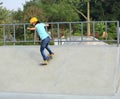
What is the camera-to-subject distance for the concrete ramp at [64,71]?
1148 cm

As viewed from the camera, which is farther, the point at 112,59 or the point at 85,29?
the point at 85,29

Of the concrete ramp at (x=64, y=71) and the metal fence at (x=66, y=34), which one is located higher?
the metal fence at (x=66, y=34)

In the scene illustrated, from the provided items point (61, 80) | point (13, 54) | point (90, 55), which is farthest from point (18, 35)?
point (61, 80)

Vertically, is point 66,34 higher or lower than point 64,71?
higher

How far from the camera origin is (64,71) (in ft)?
42.3

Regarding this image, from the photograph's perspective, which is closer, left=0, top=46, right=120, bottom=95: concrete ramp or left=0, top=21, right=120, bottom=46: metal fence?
left=0, top=46, right=120, bottom=95: concrete ramp

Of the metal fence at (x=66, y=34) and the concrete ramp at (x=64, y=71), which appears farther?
the metal fence at (x=66, y=34)

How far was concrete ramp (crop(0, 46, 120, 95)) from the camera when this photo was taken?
11.5 meters

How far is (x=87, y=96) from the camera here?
10453mm

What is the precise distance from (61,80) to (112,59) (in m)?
2.39

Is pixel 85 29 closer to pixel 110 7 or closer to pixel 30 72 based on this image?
pixel 30 72

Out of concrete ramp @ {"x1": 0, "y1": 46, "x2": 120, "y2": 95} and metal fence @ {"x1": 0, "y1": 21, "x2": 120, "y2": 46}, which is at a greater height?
metal fence @ {"x1": 0, "y1": 21, "x2": 120, "y2": 46}

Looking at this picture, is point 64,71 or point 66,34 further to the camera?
point 66,34

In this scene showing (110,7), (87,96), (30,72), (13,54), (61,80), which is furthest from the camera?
(110,7)
